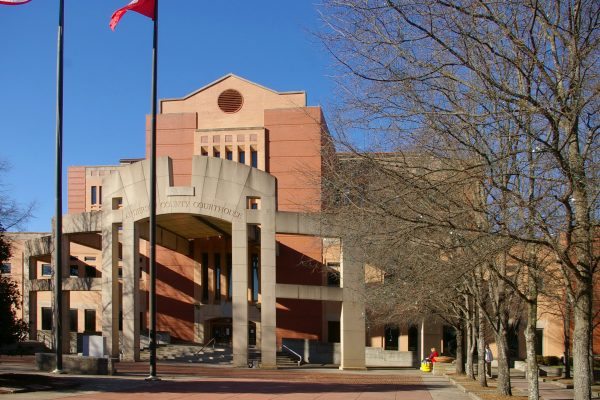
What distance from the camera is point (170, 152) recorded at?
54000mm

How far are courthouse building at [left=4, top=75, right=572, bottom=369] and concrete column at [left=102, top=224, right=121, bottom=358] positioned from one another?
0.07 meters

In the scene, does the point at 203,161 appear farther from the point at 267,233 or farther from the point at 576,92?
the point at 576,92

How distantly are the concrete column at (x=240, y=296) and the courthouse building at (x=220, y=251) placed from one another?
0.19ft

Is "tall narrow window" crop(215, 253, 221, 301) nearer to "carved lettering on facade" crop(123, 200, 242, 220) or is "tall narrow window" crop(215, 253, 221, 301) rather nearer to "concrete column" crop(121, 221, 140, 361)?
"concrete column" crop(121, 221, 140, 361)

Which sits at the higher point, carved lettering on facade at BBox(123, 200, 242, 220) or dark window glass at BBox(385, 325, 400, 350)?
carved lettering on facade at BBox(123, 200, 242, 220)

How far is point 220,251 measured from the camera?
177 ft

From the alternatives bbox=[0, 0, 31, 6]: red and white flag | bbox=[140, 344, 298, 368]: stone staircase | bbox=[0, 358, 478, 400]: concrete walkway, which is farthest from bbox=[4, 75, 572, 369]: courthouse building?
bbox=[0, 0, 31, 6]: red and white flag

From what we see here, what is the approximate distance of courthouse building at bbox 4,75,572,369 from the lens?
131 ft

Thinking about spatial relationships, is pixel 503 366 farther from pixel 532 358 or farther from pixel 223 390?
pixel 223 390

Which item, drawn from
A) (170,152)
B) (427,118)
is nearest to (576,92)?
(427,118)

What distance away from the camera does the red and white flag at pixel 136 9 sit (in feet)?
83.6

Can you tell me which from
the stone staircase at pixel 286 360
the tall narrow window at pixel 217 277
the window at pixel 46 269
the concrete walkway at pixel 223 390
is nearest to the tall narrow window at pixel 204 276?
the tall narrow window at pixel 217 277

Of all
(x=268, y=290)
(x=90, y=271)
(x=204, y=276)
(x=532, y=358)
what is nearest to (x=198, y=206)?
(x=268, y=290)

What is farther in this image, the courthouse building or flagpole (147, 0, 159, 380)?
the courthouse building
